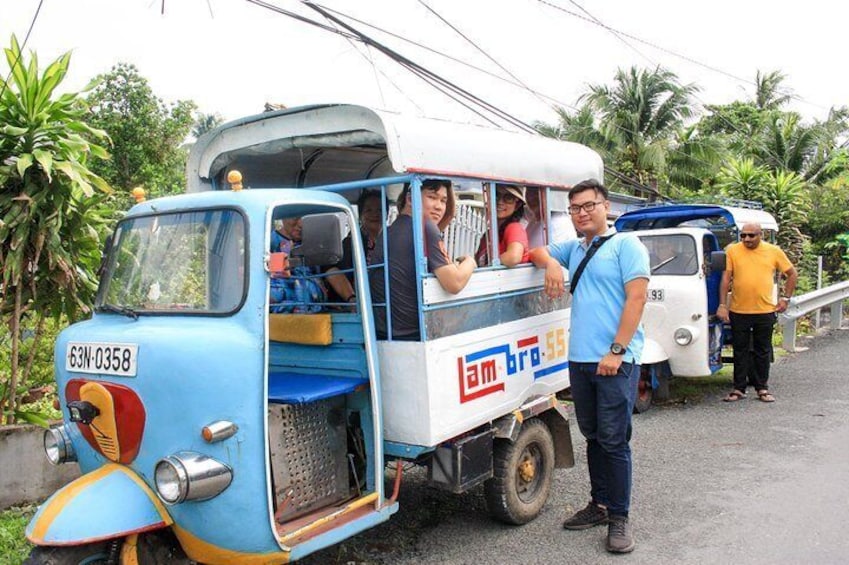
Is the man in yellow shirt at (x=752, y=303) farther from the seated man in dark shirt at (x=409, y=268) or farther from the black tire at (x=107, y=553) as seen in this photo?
the black tire at (x=107, y=553)

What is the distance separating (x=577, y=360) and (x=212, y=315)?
2.23 meters

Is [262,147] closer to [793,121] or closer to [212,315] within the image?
[212,315]

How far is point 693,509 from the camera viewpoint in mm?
4898

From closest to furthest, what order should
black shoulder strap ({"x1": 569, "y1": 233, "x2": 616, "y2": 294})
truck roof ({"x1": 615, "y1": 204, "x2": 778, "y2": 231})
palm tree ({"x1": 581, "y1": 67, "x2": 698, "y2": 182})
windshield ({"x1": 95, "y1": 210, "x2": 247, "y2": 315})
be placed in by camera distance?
windshield ({"x1": 95, "y1": 210, "x2": 247, "y2": 315})
black shoulder strap ({"x1": 569, "y1": 233, "x2": 616, "y2": 294})
truck roof ({"x1": 615, "y1": 204, "x2": 778, "y2": 231})
palm tree ({"x1": 581, "y1": 67, "x2": 698, "y2": 182})

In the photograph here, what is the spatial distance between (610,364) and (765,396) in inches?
184

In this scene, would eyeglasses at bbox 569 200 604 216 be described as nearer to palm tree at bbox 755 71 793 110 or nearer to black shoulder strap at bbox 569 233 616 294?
black shoulder strap at bbox 569 233 616 294

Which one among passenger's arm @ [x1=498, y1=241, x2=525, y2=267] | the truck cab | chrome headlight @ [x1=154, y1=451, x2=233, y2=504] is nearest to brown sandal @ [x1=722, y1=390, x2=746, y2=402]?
the truck cab

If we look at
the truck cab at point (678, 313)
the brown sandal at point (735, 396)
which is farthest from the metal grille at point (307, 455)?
the brown sandal at point (735, 396)

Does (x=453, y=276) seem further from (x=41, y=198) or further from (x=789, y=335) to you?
(x=789, y=335)

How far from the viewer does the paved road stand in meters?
4.23

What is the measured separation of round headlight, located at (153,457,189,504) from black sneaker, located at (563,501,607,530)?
2.65m

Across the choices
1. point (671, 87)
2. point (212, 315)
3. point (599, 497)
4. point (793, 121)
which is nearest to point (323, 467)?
point (212, 315)

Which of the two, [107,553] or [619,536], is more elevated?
[107,553]

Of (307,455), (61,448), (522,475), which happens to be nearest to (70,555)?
(61,448)
